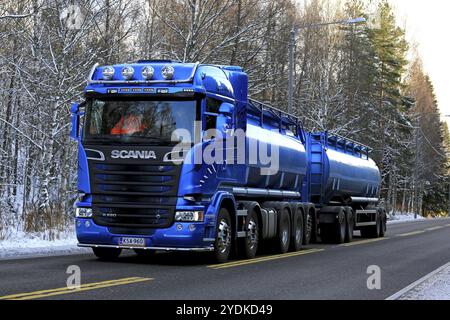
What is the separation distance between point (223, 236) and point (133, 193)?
6.82 ft

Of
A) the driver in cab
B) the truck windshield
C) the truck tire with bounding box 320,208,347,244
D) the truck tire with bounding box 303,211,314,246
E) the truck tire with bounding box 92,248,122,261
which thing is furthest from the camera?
the truck tire with bounding box 320,208,347,244

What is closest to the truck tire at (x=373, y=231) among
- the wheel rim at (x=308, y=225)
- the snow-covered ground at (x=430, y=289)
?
the wheel rim at (x=308, y=225)

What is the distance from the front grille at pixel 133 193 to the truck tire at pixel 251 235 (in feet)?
8.46

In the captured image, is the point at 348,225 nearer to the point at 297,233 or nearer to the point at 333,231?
the point at 333,231

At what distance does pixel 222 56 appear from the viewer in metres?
27.1

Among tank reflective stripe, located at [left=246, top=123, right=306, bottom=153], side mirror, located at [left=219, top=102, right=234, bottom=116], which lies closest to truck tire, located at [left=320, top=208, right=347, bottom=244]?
tank reflective stripe, located at [left=246, top=123, right=306, bottom=153]

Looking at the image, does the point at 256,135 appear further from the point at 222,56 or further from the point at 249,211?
the point at 222,56

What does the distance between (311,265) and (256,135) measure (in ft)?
10.2

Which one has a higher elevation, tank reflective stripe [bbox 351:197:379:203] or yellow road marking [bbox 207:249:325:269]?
tank reflective stripe [bbox 351:197:379:203]

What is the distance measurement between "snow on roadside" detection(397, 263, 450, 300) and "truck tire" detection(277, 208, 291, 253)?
5.00 m

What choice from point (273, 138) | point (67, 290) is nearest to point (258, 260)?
point (273, 138)

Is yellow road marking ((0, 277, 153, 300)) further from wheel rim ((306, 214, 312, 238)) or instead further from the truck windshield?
wheel rim ((306, 214, 312, 238))

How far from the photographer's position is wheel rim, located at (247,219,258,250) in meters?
15.1
